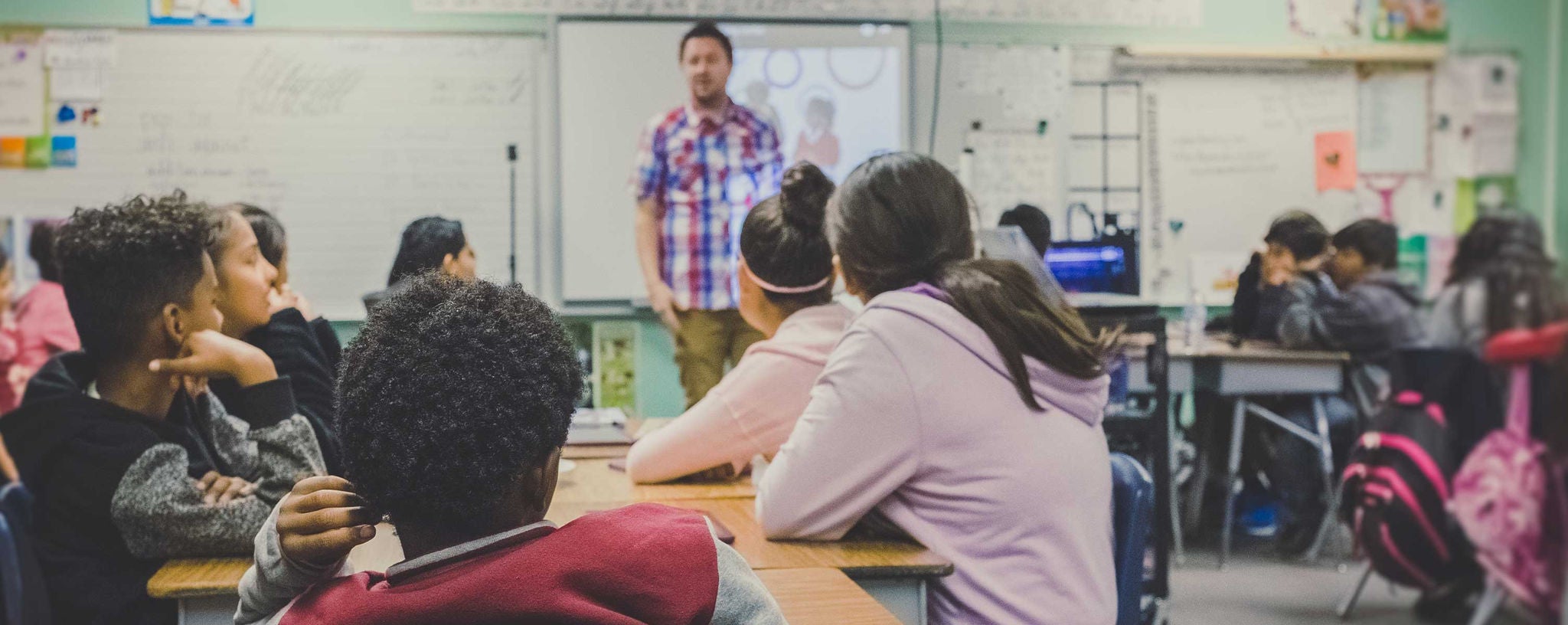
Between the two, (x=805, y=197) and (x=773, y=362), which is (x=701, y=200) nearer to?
(x=805, y=197)

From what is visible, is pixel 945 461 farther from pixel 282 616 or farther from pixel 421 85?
pixel 421 85

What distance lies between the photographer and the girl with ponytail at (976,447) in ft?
5.20

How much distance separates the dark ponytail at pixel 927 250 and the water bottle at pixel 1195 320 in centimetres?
280

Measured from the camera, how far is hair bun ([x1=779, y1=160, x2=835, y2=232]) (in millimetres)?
2225

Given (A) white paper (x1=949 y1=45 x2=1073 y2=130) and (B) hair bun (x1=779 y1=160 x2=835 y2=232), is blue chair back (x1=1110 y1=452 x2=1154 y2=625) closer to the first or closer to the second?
(B) hair bun (x1=779 y1=160 x2=835 y2=232)

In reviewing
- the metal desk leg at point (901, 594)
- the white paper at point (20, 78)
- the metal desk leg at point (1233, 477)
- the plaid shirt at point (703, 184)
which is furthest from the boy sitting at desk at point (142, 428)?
the white paper at point (20, 78)

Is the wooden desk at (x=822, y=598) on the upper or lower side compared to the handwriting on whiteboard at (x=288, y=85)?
lower

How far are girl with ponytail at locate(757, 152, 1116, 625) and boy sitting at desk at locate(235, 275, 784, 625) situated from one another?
653 mm

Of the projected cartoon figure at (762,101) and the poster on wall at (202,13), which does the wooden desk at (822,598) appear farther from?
the poster on wall at (202,13)

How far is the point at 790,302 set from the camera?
224cm

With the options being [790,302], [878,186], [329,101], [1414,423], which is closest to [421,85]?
[329,101]

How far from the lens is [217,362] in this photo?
65.7 inches

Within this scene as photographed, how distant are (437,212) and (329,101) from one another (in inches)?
23.0

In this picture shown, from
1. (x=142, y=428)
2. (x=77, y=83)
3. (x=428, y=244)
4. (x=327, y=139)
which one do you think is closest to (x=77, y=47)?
(x=77, y=83)
